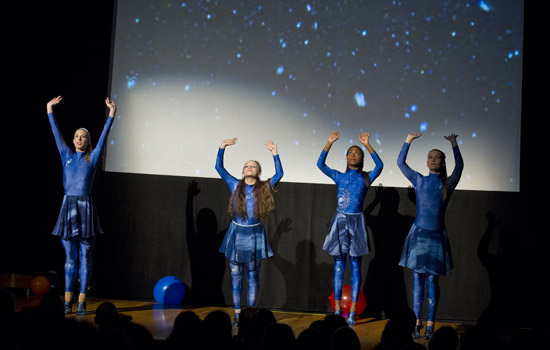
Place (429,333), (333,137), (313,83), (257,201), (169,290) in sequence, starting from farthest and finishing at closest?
(313,83)
(169,290)
(333,137)
(257,201)
(429,333)

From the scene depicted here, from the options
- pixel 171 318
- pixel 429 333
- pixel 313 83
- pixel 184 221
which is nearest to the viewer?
pixel 429 333

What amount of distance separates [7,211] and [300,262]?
2840mm

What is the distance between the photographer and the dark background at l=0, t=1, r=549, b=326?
16.9 ft

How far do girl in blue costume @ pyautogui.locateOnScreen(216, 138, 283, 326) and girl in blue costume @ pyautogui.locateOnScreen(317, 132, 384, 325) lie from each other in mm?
583

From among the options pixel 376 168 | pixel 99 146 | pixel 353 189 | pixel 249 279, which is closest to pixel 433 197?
pixel 376 168

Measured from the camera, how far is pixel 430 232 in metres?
4.41

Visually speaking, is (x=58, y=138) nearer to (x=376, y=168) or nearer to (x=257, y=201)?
(x=257, y=201)

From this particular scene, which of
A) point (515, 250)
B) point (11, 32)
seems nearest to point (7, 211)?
point (11, 32)

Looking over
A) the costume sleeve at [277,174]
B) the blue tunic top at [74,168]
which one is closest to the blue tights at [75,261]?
the blue tunic top at [74,168]

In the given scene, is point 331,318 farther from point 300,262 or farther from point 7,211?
point 7,211

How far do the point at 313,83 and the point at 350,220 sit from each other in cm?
159

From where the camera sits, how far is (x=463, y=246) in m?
5.29

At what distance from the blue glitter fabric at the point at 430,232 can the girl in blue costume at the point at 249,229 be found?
1167mm

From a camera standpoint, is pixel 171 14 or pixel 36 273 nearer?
pixel 36 273
